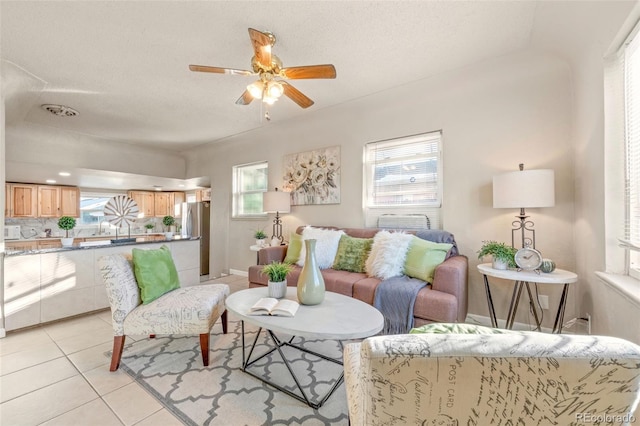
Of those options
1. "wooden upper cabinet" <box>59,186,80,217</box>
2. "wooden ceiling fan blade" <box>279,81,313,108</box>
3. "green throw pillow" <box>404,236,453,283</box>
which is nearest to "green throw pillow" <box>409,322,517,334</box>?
"green throw pillow" <box>404,236,453,283</box>

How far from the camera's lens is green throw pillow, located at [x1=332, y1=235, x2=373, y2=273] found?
2.86 m

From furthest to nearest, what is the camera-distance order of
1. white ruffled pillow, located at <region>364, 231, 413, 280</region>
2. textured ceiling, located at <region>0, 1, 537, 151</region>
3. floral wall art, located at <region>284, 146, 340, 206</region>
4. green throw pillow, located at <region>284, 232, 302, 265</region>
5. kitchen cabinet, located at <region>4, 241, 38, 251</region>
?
1. kitchen cabinet, located at <region>4, 241, 38, 251</region>
2. floral wall art, located at <region>284, 146, 340, 206</region>
3. green throw pillow, located at <region>284, 232, 302, 265</region>
4. white ruffled pillow, located at <region>364, 231, 413, 280</region>
5. textured ceiling, located at <region>0, 1, 537, 151</region>

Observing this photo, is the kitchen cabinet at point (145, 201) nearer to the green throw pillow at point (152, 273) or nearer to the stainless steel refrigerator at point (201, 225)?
the stainless steel refrigerator at point (201, 225)

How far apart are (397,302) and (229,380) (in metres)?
1.37

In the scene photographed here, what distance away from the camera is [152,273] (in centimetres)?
213

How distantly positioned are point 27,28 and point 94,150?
11.3 feet

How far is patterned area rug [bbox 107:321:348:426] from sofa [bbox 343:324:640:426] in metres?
1.04

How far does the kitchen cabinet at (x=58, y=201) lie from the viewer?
5.11m

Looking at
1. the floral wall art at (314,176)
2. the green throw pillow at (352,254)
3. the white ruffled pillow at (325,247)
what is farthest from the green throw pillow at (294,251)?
the floral wall art at (314,176)

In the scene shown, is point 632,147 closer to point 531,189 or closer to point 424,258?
point 531,189

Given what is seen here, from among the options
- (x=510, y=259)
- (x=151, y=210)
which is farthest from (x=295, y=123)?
(x=151, y=210)

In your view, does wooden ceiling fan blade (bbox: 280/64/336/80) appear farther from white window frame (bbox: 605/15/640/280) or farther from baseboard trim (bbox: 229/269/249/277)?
baseboard trim (bbox: 229/269/249/277)

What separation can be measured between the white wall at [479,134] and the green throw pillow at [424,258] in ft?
1.80

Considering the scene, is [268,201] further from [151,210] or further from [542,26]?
[151,210]
